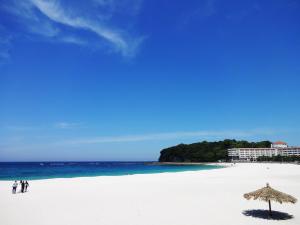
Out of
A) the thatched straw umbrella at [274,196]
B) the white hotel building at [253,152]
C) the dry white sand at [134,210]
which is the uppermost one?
the white hotel building at [253,152]

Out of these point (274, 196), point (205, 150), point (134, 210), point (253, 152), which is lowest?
point (134, 210)

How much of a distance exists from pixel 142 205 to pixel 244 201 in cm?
617

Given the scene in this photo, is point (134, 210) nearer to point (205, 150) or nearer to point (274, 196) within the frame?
point (274, 196)

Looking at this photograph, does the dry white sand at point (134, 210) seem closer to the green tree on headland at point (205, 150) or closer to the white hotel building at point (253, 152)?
the green tree on headland at point (205, 150)

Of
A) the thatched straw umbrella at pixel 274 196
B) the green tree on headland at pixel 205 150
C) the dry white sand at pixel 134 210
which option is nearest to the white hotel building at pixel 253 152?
the green tree on headland at pixel 205 150

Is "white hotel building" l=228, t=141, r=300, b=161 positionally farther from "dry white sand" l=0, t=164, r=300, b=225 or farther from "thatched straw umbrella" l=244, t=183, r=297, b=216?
"thatched straw umbrella" l=244, t=183, r=297, b=216

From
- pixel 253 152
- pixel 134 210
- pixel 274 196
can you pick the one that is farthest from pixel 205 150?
pixel 274 196

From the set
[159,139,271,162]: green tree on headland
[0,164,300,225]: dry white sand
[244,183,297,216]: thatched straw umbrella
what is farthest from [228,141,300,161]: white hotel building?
[244,183,297,216]: thatched straw umbrella

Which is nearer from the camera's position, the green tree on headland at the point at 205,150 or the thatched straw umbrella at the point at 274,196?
the thatched straw umbrella at the point at 274,196

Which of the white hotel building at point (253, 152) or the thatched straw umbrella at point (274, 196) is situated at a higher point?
the white hotel building at point (253, 152)

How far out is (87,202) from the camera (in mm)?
17781

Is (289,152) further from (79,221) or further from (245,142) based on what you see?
(79,221)

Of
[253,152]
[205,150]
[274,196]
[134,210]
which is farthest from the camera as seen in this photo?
[205,150]

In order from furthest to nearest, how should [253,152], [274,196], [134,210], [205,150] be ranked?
1. [205,150]
2. [253,152]
3. [134,210]
4. [274,196]
